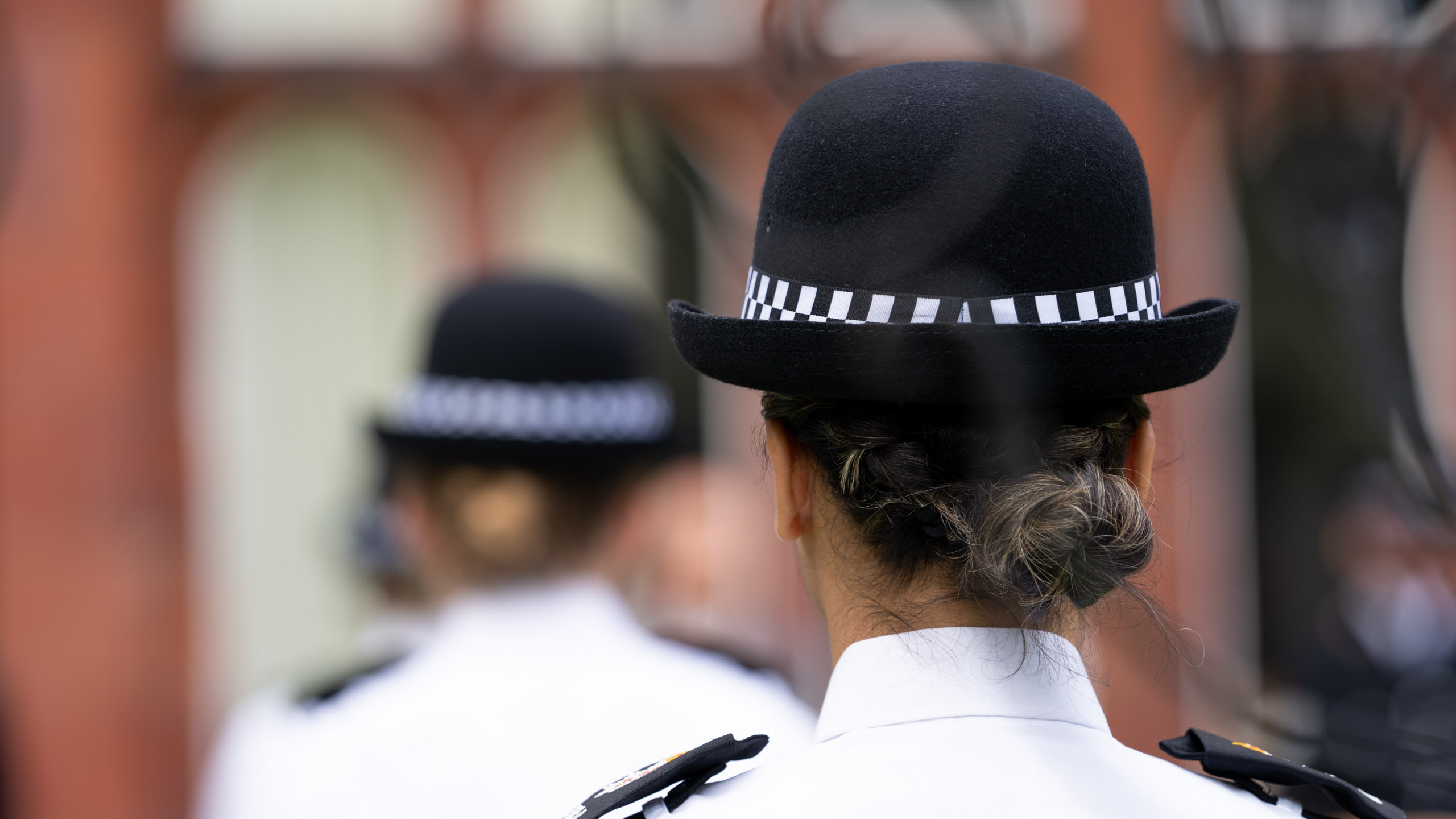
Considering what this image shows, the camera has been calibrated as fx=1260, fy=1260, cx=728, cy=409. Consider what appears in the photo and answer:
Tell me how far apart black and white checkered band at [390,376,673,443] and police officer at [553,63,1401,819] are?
42.1 inches

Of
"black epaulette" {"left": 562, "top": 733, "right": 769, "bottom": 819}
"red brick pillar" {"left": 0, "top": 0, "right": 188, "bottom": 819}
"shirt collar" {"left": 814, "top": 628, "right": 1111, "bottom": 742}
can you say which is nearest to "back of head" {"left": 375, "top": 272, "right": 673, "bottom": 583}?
"black epaulette" {"left": 562, "top": 733, "right": 769, "bottom": 819}

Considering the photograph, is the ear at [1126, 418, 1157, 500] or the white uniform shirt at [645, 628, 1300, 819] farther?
the ear at [1126, 418, 1157, 500]

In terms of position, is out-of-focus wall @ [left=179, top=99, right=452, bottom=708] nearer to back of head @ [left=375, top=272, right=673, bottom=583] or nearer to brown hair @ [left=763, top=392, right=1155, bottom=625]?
back of head @ [left=375, top=272, right=673, bottom=583]

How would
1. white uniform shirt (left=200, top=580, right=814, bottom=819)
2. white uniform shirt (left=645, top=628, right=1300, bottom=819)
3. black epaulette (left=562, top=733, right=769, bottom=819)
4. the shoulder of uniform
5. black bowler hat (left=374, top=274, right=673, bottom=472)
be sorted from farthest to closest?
black bowler hat (left=374, top=274, right=673, bottom=472), the shoulder of uniform, white uniform shirt (left=200, top=580, right=814, bottom=819), black epaulette (left=562, top=733, right=769, bottom=819), white uniform shirt (left=645, top=628, right=1300, bottom=819)

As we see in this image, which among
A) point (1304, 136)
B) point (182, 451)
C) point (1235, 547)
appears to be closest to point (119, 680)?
point (182, 451)

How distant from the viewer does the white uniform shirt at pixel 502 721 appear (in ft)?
5.82

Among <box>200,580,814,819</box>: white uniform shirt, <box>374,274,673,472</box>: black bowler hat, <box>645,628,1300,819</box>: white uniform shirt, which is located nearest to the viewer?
<box>645,628,1300,819</box>: white uniform shirt

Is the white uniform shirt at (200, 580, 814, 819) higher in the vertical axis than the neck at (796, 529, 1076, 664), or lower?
lower

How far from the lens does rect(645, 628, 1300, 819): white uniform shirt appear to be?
94cm

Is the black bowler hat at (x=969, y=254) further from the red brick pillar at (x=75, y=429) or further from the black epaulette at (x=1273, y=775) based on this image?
the red brick pillar at (x=75, y=429)

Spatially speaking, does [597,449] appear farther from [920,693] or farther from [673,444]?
[920,693]

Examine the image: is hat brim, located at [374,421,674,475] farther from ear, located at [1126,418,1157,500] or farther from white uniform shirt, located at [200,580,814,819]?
ear, located at [1126,418,1157,500]

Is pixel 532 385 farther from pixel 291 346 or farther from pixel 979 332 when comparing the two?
pixel 291 346

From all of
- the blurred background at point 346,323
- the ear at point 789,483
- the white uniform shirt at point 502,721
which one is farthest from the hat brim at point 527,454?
the blurred background at point 346,323
